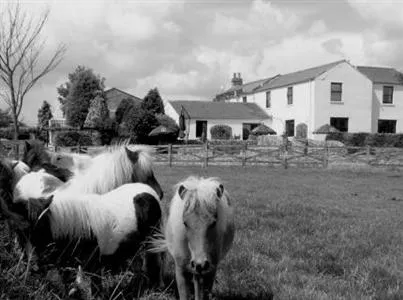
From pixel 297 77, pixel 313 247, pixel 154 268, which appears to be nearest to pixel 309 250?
pixel 313 247

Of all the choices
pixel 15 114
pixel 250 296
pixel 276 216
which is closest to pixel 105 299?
pixel 250 296

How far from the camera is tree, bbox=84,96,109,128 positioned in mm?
39094

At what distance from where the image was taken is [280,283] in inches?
239

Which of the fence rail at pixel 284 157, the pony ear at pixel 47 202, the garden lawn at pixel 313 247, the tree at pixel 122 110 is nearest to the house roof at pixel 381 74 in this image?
the fence rail at pixel 284 157

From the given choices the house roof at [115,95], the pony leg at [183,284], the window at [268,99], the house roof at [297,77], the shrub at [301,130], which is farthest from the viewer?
the house roof at [115,95]

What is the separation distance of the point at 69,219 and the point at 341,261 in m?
4.10

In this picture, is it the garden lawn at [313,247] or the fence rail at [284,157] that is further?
the fence rail at [284,157]

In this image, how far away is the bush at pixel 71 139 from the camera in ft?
104

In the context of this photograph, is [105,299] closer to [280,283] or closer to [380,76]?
[280,283]

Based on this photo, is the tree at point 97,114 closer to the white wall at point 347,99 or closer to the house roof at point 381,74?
the white wall at point 347,99

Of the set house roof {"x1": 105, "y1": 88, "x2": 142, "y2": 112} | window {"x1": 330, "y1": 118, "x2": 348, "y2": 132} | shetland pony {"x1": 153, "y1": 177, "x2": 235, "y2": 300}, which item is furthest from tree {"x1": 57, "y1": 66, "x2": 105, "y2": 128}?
shetland pony {"x1": 153, "y1": 177, "x2": 235, "y2": 300}

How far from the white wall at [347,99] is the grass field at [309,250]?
1177 inches

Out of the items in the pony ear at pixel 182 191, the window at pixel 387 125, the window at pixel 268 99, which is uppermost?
the window at pixel 268 99

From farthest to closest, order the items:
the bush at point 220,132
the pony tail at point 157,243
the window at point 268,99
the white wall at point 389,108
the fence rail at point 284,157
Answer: the window at point 268,99 < the white wall at point 389,108 < the bush at point 220,132 < the fence rail at point 284,157 < the pony tail at point 157,243
